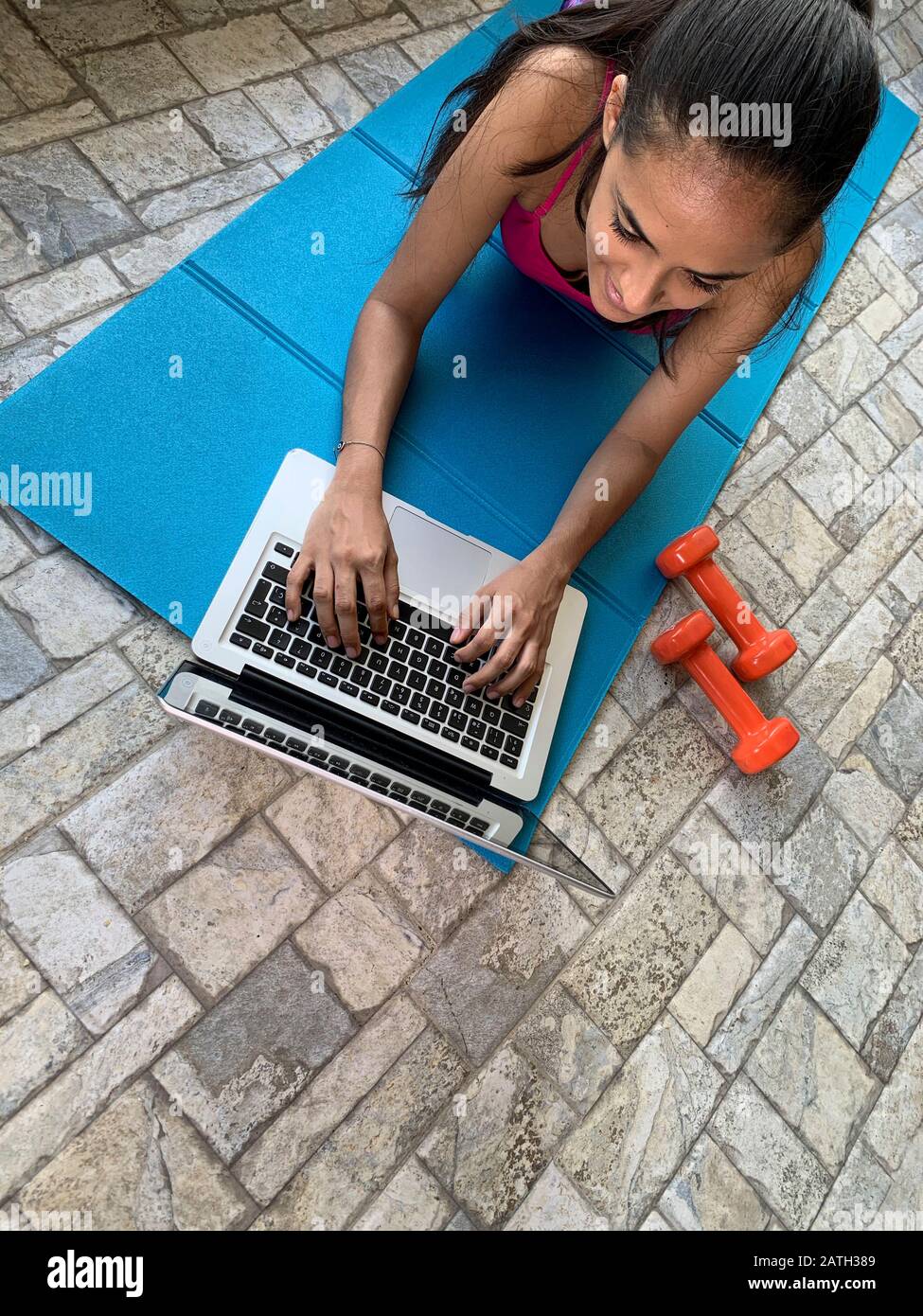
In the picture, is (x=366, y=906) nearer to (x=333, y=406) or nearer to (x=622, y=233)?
(x=333, y=406)

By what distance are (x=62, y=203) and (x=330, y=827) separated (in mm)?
1250

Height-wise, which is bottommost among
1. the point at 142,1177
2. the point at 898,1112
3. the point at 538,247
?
the point at 142,1177

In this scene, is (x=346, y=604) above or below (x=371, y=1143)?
above

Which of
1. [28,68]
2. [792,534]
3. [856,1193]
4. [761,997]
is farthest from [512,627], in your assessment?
[28,68]

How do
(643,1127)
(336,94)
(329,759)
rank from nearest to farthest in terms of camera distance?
1. (329,759)
2. (643,1127)
3. (336,94)

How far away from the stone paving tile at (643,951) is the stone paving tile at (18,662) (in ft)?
3.30

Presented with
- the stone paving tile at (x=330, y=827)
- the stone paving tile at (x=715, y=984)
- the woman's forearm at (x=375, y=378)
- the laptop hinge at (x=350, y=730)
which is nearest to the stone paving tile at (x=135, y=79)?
the woman's forearm at (x=375, y=378)

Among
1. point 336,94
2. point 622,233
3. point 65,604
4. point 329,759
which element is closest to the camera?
point 622,233

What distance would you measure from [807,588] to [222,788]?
1386 mm

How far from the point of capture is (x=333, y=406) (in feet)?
5.40

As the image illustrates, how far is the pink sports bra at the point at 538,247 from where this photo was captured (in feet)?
4.90

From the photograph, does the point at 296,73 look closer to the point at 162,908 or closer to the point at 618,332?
the point at 618,332

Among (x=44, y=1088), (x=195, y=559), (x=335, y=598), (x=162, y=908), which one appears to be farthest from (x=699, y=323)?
(x=44, y=1088)
